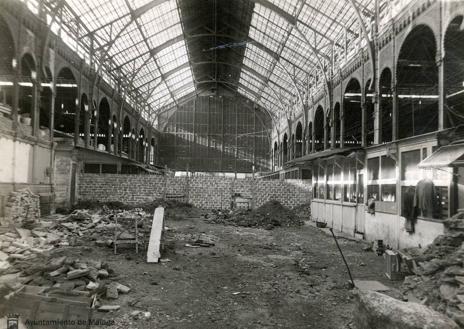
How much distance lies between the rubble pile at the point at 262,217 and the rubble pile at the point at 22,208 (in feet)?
26.6

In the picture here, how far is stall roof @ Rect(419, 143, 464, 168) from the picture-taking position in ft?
26.8

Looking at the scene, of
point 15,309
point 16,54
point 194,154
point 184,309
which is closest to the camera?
point 15,309

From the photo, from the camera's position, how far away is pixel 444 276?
6219 mm

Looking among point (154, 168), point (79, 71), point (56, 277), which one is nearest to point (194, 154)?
point (154, 168)

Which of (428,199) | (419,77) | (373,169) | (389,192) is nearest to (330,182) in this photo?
(373,169)

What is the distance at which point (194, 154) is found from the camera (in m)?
39.4

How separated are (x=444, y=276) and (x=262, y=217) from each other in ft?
44.6

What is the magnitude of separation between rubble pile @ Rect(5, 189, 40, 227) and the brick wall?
7.62m

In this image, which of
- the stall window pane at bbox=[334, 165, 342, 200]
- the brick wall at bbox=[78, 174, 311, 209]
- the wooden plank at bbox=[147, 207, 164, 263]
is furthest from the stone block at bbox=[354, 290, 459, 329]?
the brick wall at bbox=[78, 174, 311, 209]

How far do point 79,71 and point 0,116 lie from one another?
8882 mm

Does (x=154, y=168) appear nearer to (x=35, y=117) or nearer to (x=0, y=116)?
(x=35, y=117)

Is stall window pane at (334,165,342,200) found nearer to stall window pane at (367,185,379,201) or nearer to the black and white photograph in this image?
the black and white photograph

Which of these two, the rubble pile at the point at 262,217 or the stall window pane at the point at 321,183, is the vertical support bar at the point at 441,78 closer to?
the rubble pile at the point at 262,217

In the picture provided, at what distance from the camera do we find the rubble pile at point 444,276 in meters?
5.57
